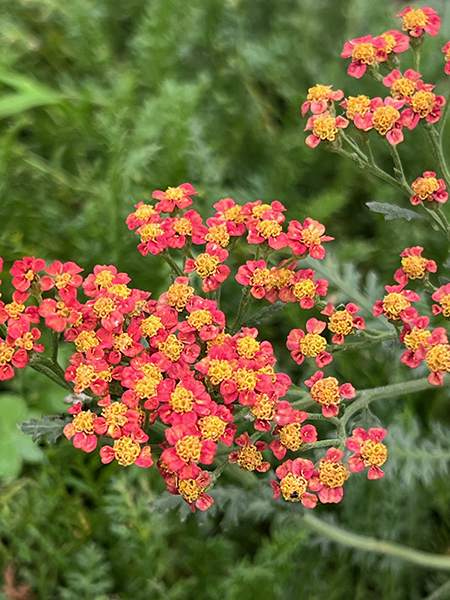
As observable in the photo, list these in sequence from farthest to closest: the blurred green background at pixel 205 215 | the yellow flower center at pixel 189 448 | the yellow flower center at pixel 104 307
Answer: the blurred green background at pixel 205 215 → the yellow flower center at pixel 104 307 → the yellow flower center at pixel 189 448

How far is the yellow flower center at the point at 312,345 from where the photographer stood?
90 cm

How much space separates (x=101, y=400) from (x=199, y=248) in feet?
3.60

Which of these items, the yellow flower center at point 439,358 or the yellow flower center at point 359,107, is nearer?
the yellow flower center at point 439,358

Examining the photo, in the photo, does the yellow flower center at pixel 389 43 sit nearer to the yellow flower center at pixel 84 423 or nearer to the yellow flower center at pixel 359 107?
the yellow flower center at pixel 359 107

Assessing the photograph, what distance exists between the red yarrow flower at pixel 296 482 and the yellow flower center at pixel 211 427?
0.11 metres

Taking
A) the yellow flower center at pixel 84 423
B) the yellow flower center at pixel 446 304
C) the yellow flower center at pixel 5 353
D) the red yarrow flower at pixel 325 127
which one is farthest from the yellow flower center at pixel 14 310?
the yellow flower center at pixel 446 304

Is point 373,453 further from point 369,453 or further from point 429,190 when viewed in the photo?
point 429,190

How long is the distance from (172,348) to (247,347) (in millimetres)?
104

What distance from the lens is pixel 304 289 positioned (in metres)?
0.92

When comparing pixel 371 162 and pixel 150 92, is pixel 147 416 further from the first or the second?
pixel 150 92

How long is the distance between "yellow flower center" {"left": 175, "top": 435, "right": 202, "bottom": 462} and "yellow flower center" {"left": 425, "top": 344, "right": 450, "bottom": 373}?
0.35 meters

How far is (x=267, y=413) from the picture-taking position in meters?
0.82

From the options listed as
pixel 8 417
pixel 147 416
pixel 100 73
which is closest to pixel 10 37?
pixel 100 73

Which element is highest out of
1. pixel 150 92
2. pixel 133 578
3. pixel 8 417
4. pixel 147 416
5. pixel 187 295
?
pixel 150 92
